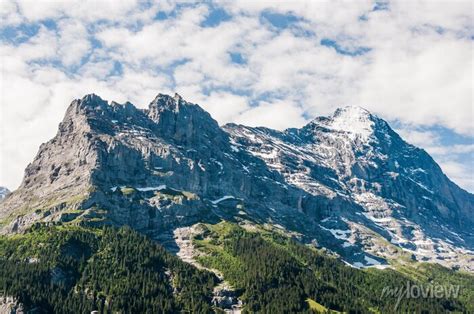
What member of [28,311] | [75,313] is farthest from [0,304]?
[75,313]

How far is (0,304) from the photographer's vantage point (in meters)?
197

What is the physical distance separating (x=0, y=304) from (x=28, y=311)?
11.1 meters

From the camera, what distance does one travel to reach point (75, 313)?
654 feet

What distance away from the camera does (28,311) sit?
7717 inches

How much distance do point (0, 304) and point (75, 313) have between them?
27820 mm

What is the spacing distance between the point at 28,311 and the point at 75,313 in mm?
16986

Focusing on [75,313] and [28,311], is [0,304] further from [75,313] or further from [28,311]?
[75,313]
